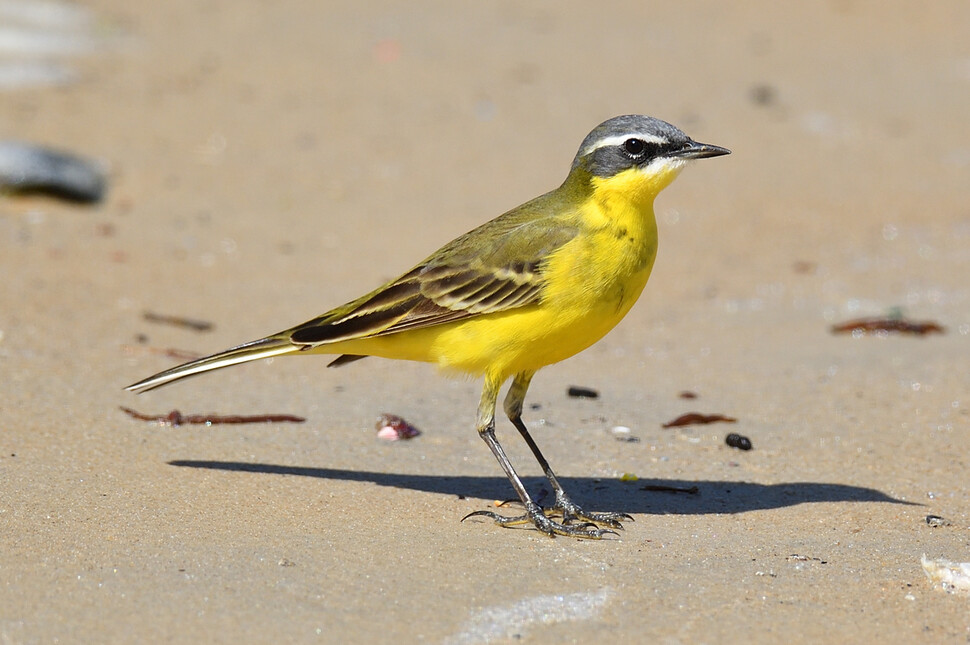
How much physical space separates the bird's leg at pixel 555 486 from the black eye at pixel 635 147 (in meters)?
1.27

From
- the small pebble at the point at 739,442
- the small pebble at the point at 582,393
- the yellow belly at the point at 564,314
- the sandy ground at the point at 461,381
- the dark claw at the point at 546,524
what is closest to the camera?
the sandy ground at the point at 461,381

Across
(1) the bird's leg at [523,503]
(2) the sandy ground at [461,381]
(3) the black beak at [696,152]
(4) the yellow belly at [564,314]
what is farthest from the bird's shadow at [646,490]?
(3) the black beak at [696,152]

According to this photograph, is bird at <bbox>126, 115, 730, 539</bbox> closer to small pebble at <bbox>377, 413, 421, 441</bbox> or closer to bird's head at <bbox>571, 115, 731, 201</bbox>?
bird's head at <bbox>571, 115, 731, 201</bbox>

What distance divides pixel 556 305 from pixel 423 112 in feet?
Result: 26.2

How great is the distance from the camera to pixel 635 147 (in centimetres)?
625

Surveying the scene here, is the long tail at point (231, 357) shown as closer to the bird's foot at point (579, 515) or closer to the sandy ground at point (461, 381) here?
the sandy ground at point (461, 381)

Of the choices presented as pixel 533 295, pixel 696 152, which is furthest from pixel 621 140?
pixel 533 295

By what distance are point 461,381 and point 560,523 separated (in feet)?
8.29

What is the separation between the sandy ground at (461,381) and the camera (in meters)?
4.93

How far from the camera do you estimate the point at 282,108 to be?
13.7 meters

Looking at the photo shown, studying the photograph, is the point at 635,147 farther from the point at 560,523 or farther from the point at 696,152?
the point at 560,523

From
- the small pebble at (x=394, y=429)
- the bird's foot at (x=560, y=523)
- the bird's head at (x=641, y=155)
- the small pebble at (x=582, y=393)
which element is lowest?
the small pebble at (x=394, y=429)

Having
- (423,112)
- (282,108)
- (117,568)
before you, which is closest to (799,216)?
(423,112)

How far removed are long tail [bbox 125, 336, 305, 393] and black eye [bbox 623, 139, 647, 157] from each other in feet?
6.50
